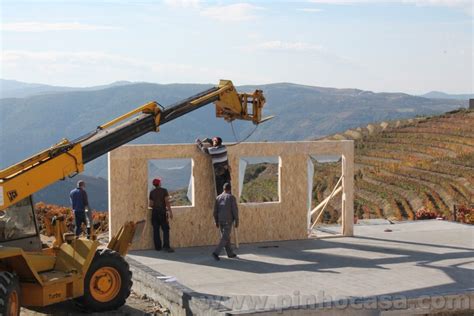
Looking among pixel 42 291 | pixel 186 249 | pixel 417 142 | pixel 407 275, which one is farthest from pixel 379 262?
pixel 417 142

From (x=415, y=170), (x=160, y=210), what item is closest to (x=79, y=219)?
(x=160, y=210)

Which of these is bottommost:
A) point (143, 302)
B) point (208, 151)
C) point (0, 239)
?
point (143, 302)

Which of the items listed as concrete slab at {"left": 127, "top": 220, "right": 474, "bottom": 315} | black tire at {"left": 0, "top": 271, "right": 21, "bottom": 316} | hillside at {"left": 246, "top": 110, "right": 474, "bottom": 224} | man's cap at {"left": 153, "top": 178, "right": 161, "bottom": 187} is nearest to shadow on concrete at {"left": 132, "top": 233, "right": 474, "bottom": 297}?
concrete slab at {"left": 127, "top": 220, "right": 474, "bottom": 315}

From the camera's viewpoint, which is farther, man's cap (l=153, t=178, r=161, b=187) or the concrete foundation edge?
A: man's cap (l=153, t=178, r=161, b=187)

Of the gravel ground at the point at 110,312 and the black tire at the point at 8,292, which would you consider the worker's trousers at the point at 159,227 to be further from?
the black tire at the point at 8,292

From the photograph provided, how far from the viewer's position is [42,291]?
11.2m

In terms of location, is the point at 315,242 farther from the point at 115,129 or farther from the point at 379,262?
the point at 115,129

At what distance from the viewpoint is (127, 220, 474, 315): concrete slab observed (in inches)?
461

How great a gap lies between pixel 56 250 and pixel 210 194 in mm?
5523

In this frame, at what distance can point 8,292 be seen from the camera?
10328mm

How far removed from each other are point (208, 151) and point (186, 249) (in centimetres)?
217

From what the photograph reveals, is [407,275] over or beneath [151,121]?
beneath

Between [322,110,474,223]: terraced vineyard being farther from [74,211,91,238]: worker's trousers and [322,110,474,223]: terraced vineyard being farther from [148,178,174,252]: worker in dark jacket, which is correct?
[74,211,91,238]: worker's trousers

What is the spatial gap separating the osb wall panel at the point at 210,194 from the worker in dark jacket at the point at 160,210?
1.09 ft
